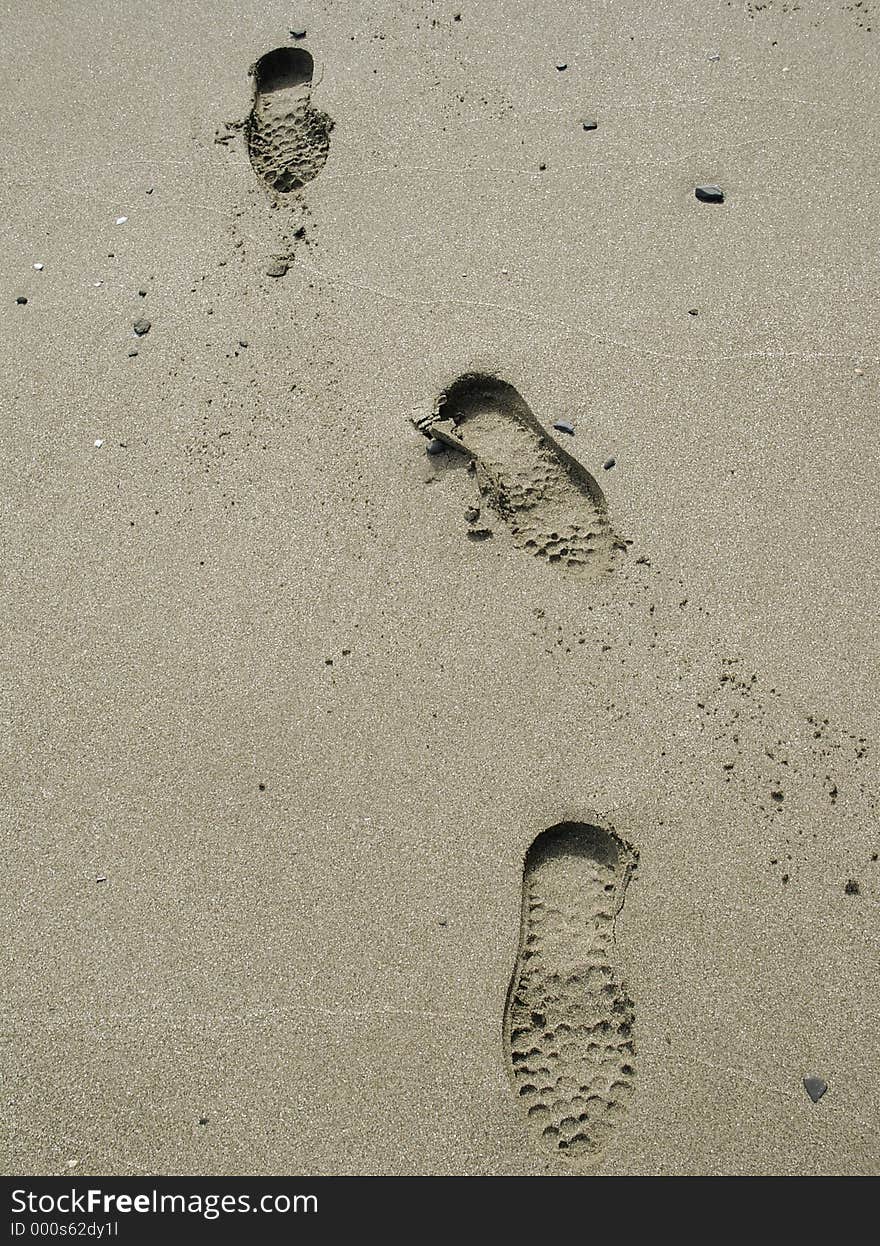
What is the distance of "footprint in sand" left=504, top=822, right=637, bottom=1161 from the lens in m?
1.79

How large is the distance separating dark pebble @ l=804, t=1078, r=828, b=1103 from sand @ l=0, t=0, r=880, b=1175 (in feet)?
0.05

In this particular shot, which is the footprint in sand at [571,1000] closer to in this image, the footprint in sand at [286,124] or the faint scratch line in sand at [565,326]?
the faint scratch line in sand at [565,326]

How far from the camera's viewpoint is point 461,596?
86.4 inches

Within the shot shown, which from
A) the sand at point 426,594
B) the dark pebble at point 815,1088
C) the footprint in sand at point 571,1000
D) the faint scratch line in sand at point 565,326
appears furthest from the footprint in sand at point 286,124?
the dark pebble at point 815,1088

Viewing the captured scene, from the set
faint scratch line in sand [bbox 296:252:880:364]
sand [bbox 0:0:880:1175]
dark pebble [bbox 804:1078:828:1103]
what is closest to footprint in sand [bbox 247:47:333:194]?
sand [bbox 0:0:880:1175]

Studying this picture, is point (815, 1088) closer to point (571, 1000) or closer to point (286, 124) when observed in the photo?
point (571, 1000)

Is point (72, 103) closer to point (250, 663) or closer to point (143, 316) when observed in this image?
point (143, 316)

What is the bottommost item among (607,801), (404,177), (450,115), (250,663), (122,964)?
(122,964)

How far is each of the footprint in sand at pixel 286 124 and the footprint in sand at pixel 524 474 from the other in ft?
2.82

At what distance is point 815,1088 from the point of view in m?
1.77

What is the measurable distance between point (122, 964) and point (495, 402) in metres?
1.44

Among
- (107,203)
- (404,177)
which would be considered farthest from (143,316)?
(404,177)

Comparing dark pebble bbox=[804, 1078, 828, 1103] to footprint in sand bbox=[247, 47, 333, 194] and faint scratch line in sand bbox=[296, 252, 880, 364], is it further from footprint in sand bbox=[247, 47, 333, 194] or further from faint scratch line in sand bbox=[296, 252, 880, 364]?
footprint in sand bbox=[247, 47, 333, 194]
